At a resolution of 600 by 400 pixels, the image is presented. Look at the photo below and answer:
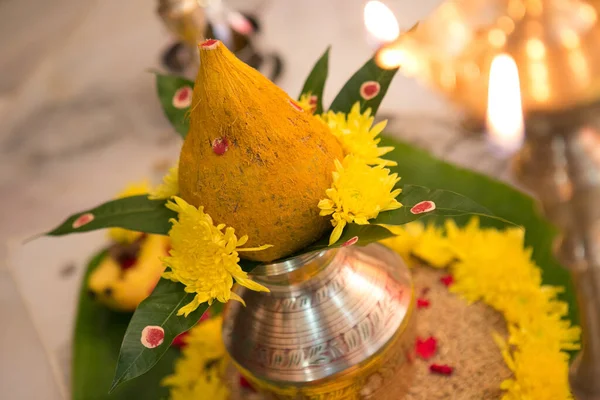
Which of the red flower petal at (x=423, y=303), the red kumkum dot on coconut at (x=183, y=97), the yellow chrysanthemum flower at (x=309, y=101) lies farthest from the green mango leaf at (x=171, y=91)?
the red flower petal at (x=423, y=303)

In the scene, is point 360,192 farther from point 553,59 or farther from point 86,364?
point 86,364

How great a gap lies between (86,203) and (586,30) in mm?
1091

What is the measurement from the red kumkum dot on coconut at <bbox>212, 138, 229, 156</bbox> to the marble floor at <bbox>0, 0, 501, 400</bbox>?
63cm

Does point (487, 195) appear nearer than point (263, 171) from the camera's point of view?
No

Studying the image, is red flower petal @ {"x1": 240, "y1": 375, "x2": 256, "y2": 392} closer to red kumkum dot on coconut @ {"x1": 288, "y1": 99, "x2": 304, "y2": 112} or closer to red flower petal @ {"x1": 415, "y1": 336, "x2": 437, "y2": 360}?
red flower petal @ {"x1": 415, "y1": 336, "x2": 437, "y2": 360}

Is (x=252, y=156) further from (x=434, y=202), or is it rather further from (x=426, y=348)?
(x=426, y=348)

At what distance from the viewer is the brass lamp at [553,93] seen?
768 mm

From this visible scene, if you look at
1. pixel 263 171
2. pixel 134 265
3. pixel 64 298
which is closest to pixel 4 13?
pixel 64 298

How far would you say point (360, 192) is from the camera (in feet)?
1.50

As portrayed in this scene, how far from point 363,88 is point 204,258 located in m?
0.24

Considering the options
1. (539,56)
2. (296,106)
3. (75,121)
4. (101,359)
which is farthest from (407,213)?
(75,121)

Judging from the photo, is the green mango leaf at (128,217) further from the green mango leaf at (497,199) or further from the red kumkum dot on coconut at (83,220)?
the green mango leaf at (497,199)

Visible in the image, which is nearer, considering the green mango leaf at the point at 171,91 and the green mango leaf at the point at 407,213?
the green mango leaf at the point at 407,213

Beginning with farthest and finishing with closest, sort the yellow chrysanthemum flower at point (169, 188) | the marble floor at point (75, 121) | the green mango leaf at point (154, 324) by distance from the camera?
the marble floor at point (75, 121) → the yellow chrysanthemum flower at point (169, 188) → the green mango leaf at point (154, 324)
